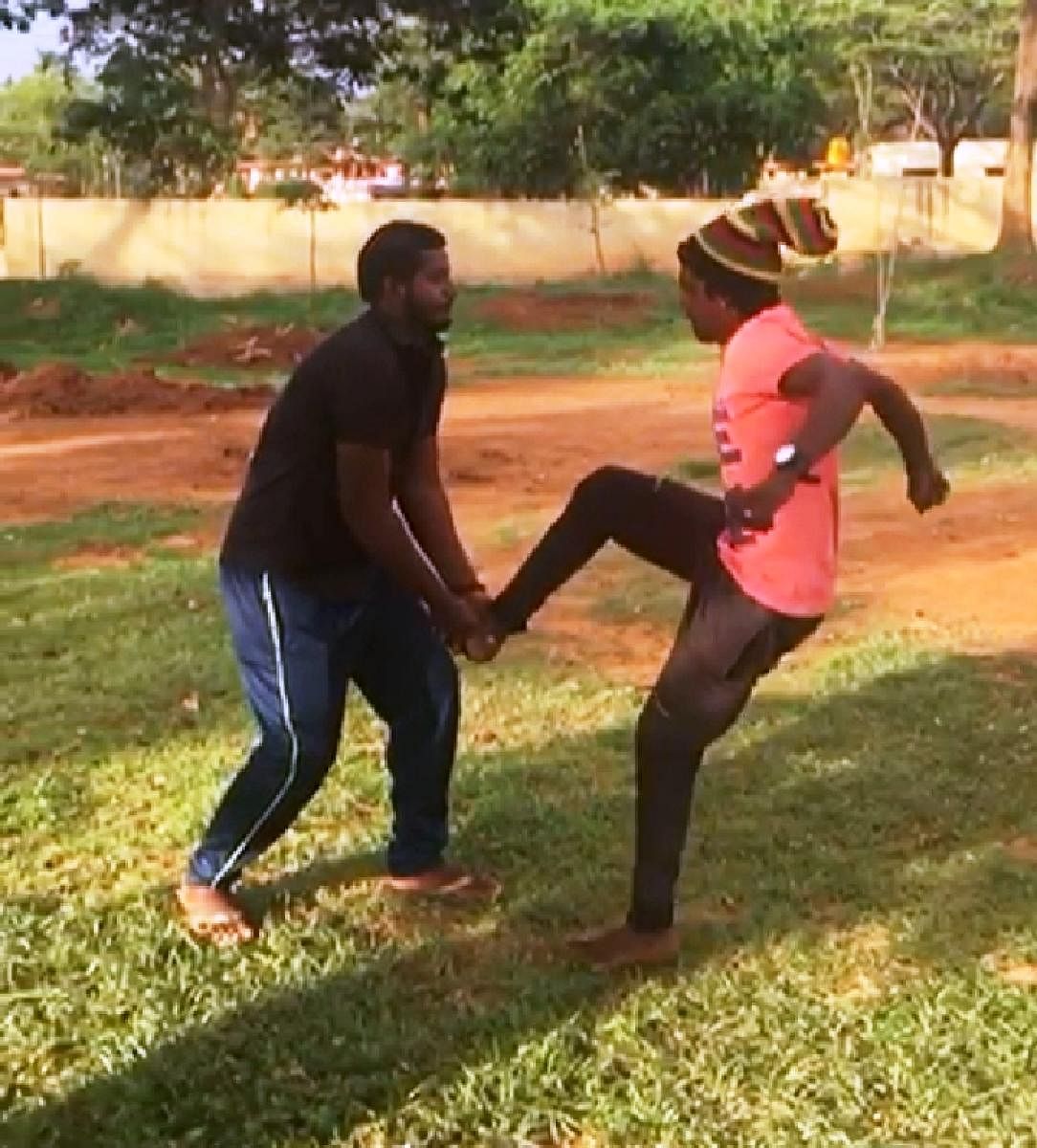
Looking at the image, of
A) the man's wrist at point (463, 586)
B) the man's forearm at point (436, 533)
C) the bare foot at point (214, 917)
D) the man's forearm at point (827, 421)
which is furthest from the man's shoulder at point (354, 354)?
the bare foot at point (214, 917)

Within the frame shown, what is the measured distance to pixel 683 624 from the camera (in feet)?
13.5

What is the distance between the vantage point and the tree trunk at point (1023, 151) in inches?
1095

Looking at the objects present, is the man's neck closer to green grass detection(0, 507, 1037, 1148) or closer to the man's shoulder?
the man's shoulder

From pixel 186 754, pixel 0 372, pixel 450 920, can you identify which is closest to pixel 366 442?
pixel 450 920

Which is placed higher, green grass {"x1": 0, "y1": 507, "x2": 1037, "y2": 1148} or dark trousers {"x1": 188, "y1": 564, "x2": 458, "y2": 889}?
dark trousers {"x1": 188, "y1": 564, "x2": 458, "y2": 889}

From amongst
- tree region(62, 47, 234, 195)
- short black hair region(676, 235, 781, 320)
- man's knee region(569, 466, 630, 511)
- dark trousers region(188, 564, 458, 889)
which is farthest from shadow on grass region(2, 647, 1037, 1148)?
tree region(62, 47, 234, 195)

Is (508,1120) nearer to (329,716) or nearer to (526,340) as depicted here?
(329,716)

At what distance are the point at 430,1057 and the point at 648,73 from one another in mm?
32706

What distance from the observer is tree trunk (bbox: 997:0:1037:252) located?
27812 millimetres

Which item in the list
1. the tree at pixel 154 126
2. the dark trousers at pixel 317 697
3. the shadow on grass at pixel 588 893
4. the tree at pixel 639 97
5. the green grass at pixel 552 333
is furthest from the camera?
the tree at pixel 639 97

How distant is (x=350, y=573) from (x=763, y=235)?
1.07m

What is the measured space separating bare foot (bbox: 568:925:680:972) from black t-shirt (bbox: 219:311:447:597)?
2.86ft

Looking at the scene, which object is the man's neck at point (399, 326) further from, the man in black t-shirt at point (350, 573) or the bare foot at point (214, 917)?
the bare foot at point (214, 917)

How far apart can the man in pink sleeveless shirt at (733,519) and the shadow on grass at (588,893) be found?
342mm
